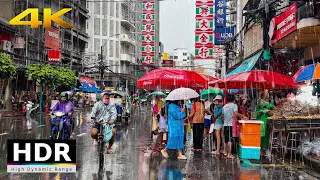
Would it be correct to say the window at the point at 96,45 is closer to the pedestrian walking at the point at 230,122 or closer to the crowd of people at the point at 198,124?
the crowd of people at the point at 198,124

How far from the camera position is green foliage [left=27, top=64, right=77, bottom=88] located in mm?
35531

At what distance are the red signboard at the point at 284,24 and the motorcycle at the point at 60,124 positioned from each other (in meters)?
7.87

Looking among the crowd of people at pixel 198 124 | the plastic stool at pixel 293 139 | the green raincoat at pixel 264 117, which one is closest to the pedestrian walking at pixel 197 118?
the crowd of people at pixel 198 124

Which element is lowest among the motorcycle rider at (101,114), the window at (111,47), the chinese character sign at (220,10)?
Result: the motorcycle rider at (101,114)

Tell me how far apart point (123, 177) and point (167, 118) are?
10.9 ft

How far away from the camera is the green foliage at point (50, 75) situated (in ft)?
117

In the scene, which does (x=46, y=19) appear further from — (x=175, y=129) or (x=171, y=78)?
(x=175, y=129)

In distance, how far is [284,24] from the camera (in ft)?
48.1

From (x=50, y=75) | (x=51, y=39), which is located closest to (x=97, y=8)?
(x=51, y=39)

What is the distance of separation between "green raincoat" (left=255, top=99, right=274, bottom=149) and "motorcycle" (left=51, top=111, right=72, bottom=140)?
5.65 meters

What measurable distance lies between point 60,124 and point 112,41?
59.3m

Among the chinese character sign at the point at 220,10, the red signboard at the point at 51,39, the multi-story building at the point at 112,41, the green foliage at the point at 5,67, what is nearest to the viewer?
the chinese character sign at the point at 220,10

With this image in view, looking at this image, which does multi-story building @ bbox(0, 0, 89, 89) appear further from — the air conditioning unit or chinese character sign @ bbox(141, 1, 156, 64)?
chinese character sign @ bbox(141, 1, 156, 64)

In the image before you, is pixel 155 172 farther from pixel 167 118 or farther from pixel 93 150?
pixel 93 150
